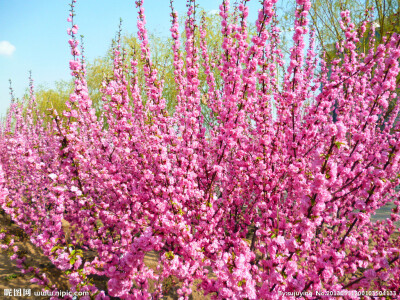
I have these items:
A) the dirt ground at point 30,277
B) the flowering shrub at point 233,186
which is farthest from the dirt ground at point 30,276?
the flowering shrub at point 233,186

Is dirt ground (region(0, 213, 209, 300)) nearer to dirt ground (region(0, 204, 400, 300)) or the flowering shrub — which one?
dirt ground (region(0, 204, 400, 300))

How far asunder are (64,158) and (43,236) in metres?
0.97

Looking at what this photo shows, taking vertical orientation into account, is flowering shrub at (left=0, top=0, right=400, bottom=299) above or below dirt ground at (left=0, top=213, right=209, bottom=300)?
above

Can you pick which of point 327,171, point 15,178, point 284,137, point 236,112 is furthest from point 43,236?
point 15,178

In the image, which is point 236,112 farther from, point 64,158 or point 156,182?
point 64,158

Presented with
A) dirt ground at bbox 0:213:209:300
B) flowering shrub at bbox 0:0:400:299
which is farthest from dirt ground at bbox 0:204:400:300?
flowering shrub at bbox 0:0:400:299

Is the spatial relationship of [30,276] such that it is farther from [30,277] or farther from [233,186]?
[233,186]

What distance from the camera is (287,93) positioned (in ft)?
10.8

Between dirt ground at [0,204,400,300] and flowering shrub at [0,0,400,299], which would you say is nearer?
flowering shrub at [0,0,400,299]

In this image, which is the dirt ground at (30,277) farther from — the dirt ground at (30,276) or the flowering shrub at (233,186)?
the flowering shrub at (233,186)

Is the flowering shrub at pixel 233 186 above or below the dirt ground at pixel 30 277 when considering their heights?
above

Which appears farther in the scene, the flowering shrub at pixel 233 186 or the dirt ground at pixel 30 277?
the dirt ground at pixel 30 277

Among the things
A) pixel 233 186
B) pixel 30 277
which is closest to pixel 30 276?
pixel 30 277

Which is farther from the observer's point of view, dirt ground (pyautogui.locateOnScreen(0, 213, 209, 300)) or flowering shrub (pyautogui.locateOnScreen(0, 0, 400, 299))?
dirt ground (pyautogui.locateOnScreen(0, 213, 209, 300))
